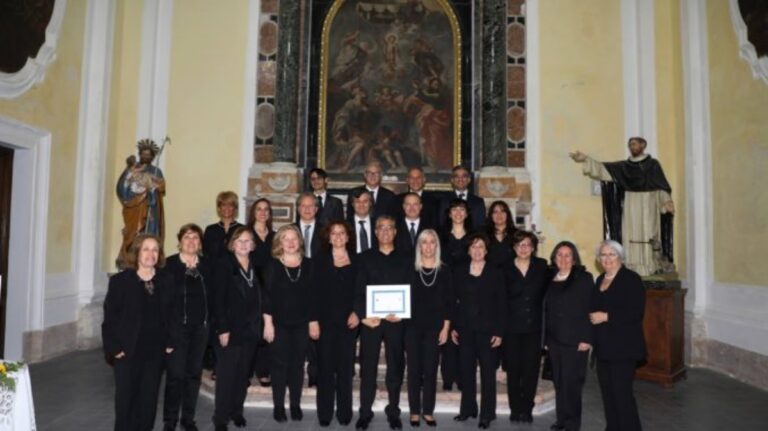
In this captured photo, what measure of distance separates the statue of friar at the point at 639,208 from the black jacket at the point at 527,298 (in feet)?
10.4

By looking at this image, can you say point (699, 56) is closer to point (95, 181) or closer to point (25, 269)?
point (95, 181)

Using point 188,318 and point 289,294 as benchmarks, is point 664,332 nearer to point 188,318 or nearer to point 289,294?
point 289,294

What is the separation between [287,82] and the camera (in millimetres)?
9383

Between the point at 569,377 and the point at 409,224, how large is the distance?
2.04 metres

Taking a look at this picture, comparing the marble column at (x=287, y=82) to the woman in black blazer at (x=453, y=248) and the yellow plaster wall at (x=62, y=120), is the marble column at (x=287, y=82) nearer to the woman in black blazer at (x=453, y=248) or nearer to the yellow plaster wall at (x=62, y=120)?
the yellow plaster wall at (x=62, y=120)

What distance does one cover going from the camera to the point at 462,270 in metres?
5.07

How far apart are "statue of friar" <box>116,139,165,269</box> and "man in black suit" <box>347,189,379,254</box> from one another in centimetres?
328

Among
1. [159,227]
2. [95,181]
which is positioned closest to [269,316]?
[159,227]

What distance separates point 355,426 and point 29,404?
7.73 feet

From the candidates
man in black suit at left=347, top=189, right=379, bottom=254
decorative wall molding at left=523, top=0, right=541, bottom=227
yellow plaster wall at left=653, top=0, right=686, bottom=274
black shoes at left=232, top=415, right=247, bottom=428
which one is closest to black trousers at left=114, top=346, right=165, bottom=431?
black shoes at left=232, top=415, right=247, bottom=428

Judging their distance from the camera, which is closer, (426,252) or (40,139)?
(426,252)

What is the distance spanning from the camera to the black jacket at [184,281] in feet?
14.8

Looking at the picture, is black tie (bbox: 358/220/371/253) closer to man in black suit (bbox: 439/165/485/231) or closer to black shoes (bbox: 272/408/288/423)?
man in black suit (bbox: 439/165/485/231)

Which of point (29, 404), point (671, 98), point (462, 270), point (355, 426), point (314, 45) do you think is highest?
point (314, 45)
